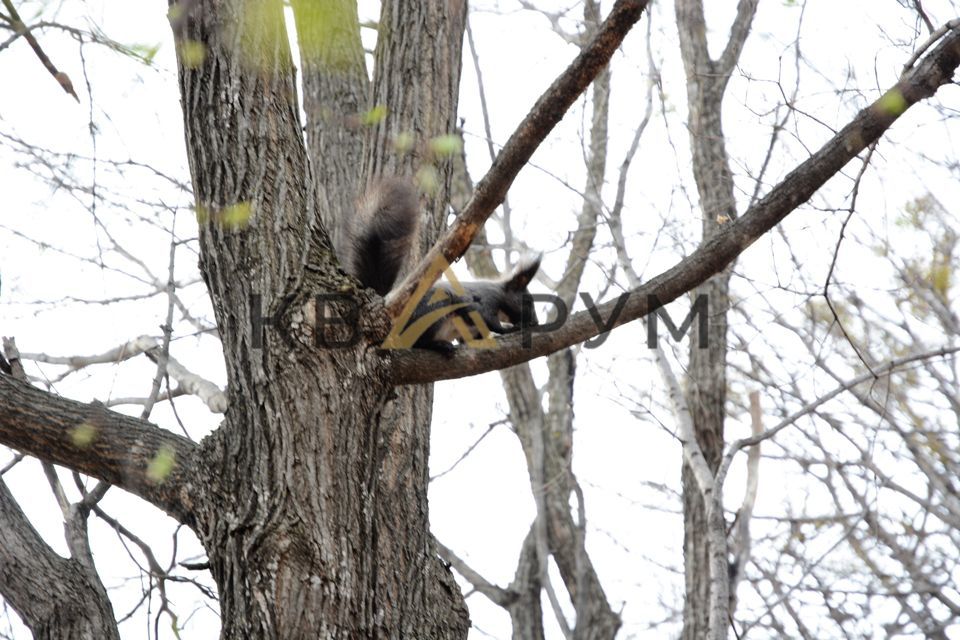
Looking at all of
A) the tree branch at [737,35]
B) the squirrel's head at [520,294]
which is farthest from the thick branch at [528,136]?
the tree branch at [737,35]

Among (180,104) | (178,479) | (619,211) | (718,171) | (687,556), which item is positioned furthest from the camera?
(619,211)

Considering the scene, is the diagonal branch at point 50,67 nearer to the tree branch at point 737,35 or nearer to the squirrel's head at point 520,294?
the squirrel's head at point 520,294

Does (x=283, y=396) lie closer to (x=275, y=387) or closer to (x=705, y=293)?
(x=275, y=387)

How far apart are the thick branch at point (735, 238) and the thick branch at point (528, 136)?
0.08 metres

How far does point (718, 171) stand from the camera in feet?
22.4

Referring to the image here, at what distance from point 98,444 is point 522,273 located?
3.26 m

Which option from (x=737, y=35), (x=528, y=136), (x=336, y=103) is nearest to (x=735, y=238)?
(x=528, y=136)

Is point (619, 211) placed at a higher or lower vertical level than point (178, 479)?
higher

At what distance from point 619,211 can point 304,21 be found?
3930mm

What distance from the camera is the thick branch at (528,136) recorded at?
8.87ft

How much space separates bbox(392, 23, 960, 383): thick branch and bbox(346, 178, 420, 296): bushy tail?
2.59ft

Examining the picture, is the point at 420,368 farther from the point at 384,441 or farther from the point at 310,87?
the point at 310,87

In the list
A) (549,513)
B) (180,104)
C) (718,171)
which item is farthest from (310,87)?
(549,513)

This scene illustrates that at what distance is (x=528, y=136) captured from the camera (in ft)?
9.27
